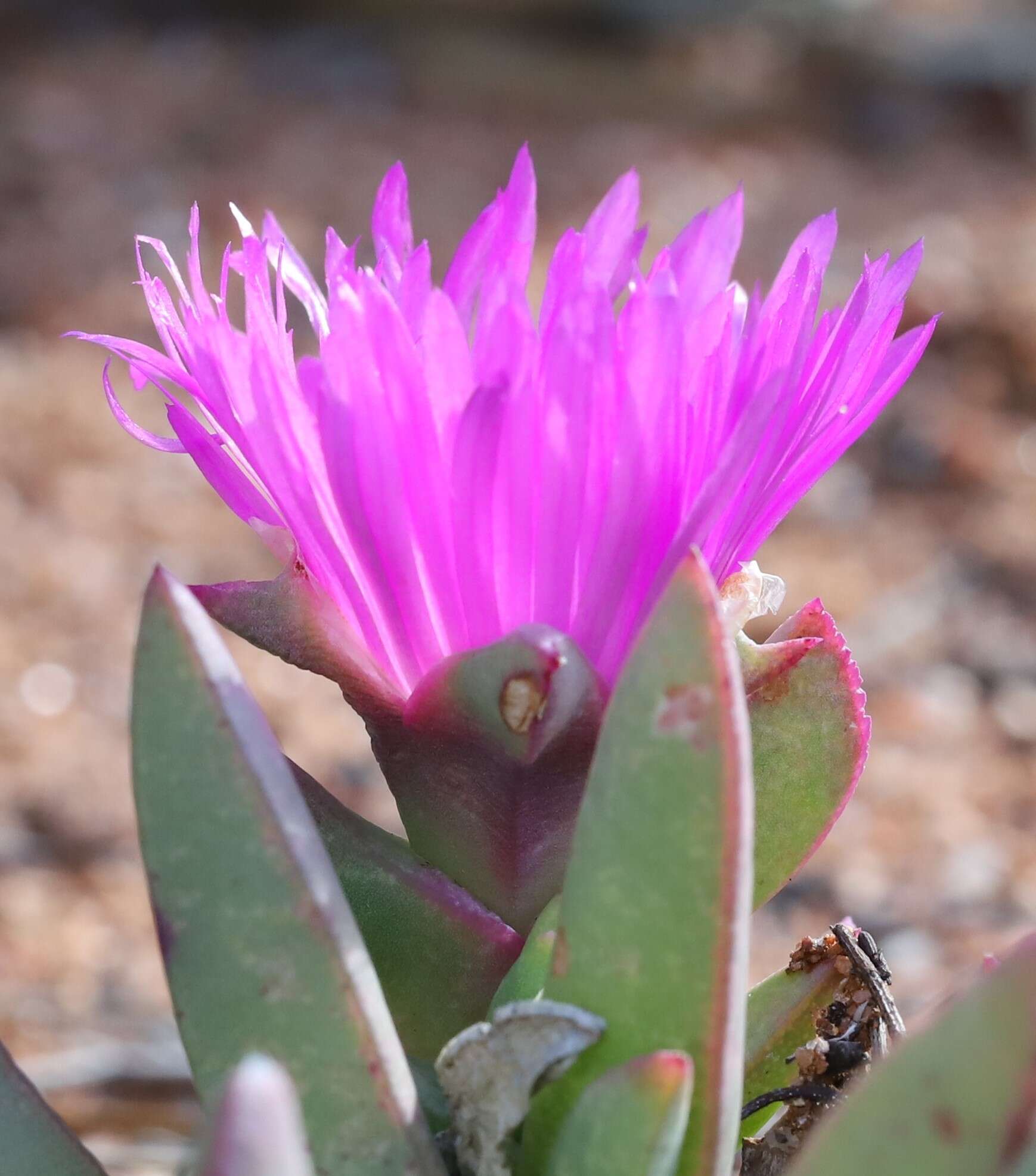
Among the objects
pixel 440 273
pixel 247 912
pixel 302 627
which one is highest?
pixel 440 273

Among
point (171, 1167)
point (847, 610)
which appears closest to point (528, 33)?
point (847, 610)

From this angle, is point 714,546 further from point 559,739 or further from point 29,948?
point 29,948

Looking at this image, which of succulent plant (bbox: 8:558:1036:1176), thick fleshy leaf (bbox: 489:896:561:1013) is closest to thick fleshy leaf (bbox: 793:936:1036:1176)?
succulent plant (bbox: 8:558:1036:1176)

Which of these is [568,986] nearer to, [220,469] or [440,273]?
[220,469]

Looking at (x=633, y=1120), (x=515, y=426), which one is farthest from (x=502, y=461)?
(x=633, y=1120)

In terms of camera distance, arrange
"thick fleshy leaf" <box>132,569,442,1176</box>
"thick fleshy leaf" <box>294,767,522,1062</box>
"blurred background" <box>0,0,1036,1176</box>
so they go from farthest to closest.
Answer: "blurred background" <box>0,0,1036,1176</box> < "thick fleshy leaf" <box>294,767,522,1062</box> < "thick fleshy leaf" <box>132,569,442,1176</box>

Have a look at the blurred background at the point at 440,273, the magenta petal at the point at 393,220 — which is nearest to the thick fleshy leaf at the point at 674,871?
the magenta petal at the point at 393,220

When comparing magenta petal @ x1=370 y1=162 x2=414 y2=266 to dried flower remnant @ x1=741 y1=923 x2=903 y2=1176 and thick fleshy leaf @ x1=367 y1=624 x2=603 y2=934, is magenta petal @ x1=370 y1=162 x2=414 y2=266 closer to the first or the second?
thick fleshy leaf @ x1=367 y1=624 x2=603 y2=934
